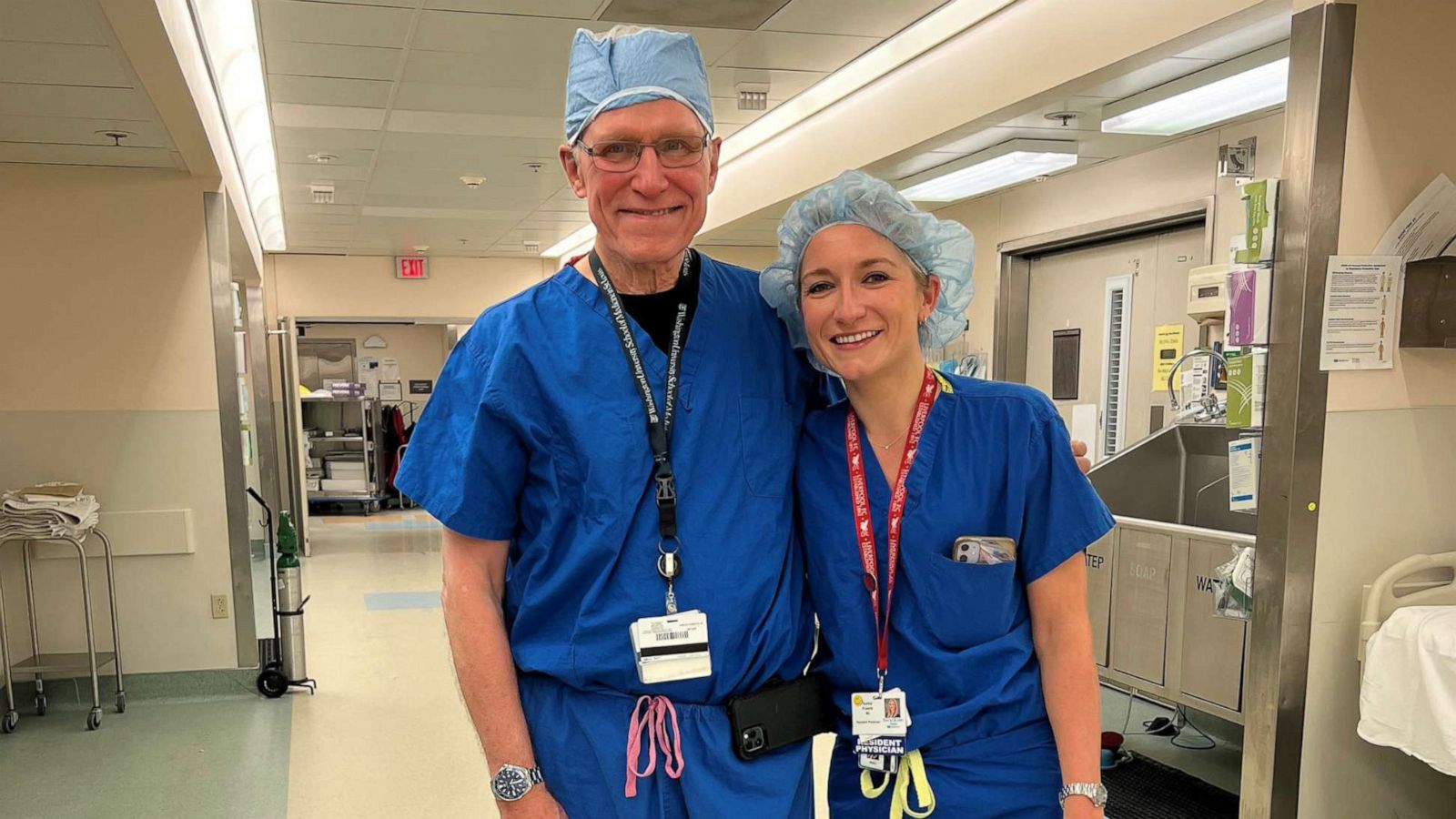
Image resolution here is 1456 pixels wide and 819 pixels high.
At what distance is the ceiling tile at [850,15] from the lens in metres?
3.21

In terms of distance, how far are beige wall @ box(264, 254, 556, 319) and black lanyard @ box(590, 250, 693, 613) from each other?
8.27 meters

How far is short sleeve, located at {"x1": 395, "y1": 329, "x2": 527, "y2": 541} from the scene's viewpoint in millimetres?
1298

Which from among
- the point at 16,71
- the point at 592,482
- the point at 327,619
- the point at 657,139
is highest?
the point at 16,71

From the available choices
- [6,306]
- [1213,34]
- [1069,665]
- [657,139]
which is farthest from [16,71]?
[1213,34]

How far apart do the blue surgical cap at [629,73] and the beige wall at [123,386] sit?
365cm

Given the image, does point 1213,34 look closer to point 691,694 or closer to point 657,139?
point 657,139

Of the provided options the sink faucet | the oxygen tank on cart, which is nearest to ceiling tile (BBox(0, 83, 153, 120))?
the oxygen tank on cart

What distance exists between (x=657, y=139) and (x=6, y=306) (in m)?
4.16

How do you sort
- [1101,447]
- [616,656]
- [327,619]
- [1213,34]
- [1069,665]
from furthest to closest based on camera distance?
1. [327,619]
2. [1101,447]
3. [1213,34]
4. [1069,665]
5. [616,656]

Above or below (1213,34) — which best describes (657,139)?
below

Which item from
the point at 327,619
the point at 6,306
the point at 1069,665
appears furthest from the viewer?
the point at 327,619

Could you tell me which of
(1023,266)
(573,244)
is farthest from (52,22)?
(573,244)

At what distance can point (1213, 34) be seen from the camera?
8.74ft

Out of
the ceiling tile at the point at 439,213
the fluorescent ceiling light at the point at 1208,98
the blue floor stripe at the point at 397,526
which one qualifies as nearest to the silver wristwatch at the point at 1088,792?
the fluorescent ceiling light at the point at 1208,98
